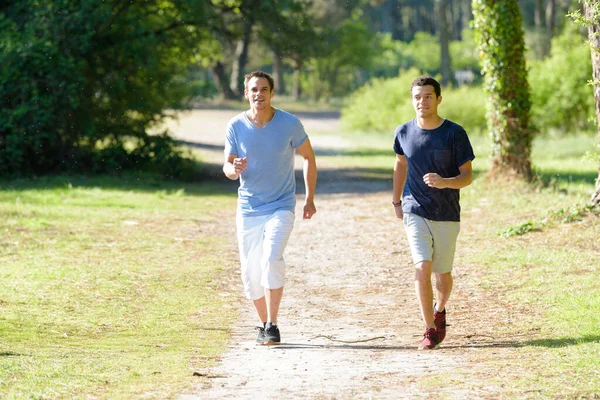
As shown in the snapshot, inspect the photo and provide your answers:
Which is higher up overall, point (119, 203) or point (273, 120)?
point (273, 120)

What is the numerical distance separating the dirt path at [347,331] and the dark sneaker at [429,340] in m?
0.09

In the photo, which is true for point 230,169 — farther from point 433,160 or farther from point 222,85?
point 222,85

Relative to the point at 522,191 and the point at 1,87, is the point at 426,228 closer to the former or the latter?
the point at 522,191

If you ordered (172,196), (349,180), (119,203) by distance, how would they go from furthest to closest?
(349,180)
(172,196)
(119,203)

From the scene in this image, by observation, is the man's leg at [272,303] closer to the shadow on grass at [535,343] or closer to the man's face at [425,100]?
the shadow on grass at [535,343]

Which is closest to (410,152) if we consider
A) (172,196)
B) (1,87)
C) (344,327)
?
(344,327)

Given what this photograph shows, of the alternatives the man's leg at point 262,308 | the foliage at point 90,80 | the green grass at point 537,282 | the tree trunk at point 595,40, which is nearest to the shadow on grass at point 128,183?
the foliage at point 90,80

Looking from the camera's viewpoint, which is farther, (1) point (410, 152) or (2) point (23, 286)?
(2) point (23, 286)

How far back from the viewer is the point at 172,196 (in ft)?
61.3

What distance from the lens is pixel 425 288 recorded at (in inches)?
296

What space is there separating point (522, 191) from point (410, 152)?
397 inches

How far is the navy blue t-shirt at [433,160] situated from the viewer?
24.4 feet

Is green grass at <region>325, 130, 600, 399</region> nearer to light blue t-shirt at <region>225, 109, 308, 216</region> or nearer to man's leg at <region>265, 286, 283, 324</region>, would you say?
man's leg at <region>265, 286, 283, 324</region>

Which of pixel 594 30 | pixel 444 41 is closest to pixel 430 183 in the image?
pixel 594 30
